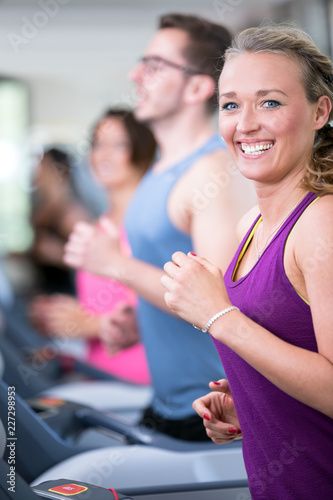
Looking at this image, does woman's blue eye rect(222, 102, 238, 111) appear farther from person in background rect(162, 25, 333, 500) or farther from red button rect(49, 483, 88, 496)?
red button rect(49, 483, 88, 496)

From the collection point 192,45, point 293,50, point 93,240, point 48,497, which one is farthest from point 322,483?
point 192,45

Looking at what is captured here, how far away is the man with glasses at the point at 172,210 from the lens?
4.90 feet

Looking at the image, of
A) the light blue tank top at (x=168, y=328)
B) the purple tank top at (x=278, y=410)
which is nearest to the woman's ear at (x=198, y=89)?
the light blue tank top at (x=168, y=328)

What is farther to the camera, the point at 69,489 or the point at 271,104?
the point at 69,489

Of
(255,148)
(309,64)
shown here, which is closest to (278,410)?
(255,148)

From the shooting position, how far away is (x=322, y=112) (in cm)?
93

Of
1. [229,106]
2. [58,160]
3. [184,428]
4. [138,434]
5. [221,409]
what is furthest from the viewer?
[58,160]

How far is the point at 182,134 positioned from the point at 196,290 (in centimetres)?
81

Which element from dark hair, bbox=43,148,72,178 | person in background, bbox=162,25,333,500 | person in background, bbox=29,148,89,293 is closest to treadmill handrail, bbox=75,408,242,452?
person in background, bbox=162,25,333,500

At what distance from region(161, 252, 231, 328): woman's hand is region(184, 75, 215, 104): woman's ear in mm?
741

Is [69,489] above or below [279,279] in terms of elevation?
below

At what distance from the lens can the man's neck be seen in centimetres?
158

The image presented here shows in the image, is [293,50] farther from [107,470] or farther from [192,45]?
[107,470]

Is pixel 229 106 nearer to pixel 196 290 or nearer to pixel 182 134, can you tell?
pixel 196 290
